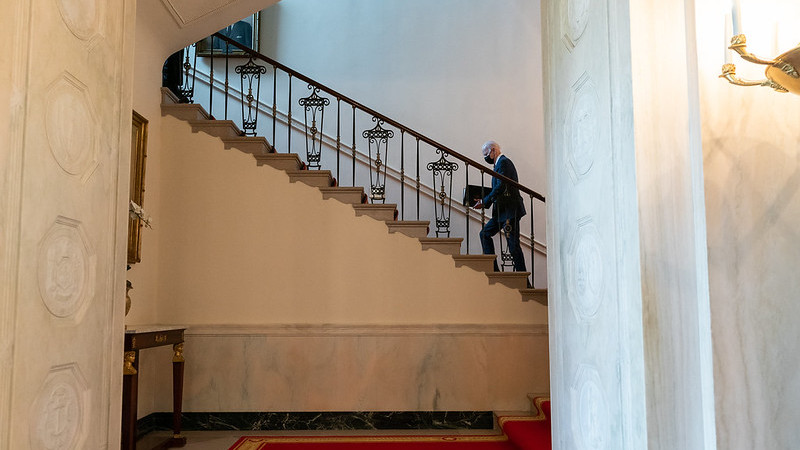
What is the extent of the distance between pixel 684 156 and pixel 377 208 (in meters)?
4.26

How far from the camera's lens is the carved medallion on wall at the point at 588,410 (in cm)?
258

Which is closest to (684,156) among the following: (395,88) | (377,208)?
(377,208)

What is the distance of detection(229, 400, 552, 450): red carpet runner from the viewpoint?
5.48m

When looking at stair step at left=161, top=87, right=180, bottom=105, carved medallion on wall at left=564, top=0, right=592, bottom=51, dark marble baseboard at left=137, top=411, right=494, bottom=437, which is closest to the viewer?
carved medallion on wall at left=564, top=0, right=592, bottom=51

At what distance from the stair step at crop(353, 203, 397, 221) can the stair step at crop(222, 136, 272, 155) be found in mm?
1076

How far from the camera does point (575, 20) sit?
9.68 ft

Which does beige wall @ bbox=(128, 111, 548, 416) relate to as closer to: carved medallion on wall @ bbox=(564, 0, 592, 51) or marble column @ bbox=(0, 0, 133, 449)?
marble column @ bbox=(0, 0, 133, 449)

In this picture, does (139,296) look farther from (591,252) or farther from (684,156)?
(684,156)

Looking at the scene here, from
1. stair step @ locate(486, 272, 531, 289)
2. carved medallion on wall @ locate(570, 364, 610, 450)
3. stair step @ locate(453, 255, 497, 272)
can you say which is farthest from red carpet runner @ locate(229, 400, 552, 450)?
carved medallion on wall @ locate(570, 364, 610, 450)

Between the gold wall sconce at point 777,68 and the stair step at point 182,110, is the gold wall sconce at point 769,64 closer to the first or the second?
the gold wall sconce at point 777,68

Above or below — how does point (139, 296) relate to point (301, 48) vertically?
below

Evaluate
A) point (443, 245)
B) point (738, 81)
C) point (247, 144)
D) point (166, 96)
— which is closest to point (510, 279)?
point (443, 245)

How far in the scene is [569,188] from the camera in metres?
2.99

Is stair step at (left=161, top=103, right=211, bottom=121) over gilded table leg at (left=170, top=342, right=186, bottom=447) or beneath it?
over
